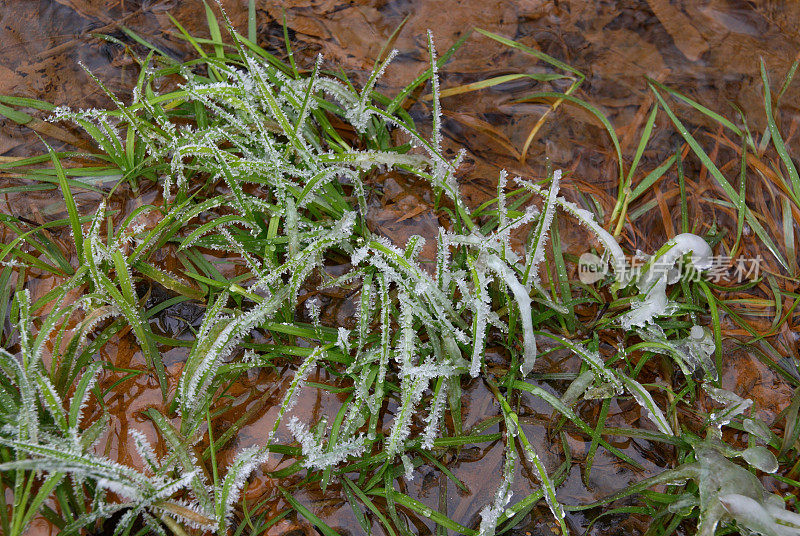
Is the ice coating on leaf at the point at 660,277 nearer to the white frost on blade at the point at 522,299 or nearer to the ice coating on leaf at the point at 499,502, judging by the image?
the white frost on blade at the point at 522,299

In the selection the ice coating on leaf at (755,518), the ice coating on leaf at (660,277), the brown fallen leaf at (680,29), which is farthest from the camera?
the brown fallen leaf at (680,29)

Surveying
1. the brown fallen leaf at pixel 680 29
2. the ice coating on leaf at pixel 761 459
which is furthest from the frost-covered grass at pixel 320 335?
the brown fallen leaf at pixel 680 29

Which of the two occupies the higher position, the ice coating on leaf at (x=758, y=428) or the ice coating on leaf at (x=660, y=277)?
the ice coating on leaf at (x=660, y=277)

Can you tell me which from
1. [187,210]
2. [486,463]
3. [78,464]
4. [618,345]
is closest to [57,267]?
[187,210]

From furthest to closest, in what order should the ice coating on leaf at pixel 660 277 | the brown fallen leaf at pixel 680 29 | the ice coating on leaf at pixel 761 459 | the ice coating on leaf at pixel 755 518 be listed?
the brown fallen leaf at pixel 680 29 < the ice coating on leaf at pixel 660 277 < the ice coating on leaf at pixel 761 459 < the ice coating on leaf at pixel 755 518

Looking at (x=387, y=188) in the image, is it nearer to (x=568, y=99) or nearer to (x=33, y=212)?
(x=568, y=99)

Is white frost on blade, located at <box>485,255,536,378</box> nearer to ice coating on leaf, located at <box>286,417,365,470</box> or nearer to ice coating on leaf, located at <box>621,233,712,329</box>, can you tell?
ice coating on leaf, located at <box>621,233,712,329</box>

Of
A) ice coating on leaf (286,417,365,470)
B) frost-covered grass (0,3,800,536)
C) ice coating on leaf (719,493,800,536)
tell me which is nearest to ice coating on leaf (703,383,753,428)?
frost-covered grass (0,3,800,536)

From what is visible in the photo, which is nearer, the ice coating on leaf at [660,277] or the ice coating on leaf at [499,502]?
the ice coating on leaf at [499,502]
